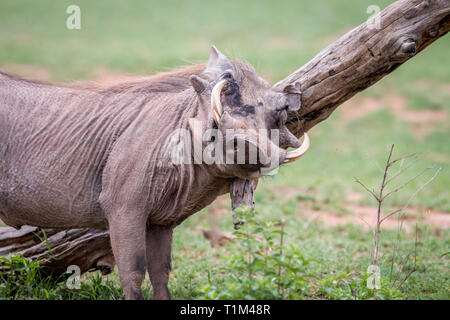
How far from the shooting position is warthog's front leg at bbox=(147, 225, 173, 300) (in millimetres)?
4098

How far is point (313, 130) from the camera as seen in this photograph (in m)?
12.3

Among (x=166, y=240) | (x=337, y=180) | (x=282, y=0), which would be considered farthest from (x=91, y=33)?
(x=166, y=240)

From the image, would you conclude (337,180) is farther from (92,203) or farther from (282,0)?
(282,0)

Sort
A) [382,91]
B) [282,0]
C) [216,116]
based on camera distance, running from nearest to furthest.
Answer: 1. [216,116]
2. [382,91]
3. [282,0]

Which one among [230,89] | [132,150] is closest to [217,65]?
[230,89]

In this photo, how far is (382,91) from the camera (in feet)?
45.9

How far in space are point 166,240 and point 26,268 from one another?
1106 millimetres

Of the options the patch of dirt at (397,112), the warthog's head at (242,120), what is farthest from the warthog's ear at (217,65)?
the patch of dirt at (397,112)

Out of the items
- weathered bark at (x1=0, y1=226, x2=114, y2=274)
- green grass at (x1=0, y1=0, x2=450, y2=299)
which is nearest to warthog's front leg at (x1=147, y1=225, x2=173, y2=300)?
green grass at (x1=0, y1=0, x2=450, y2=299)

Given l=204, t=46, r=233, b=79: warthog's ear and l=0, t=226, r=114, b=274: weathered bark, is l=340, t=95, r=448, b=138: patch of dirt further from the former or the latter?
l=204, t=46, r=233, b=79: warthog's ear

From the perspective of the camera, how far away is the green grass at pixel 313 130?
15.2ft

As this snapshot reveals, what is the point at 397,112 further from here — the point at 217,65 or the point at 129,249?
the point at 129,249

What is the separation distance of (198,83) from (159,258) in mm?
1347

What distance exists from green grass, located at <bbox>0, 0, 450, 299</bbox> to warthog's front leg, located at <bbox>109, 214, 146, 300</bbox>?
52cm
